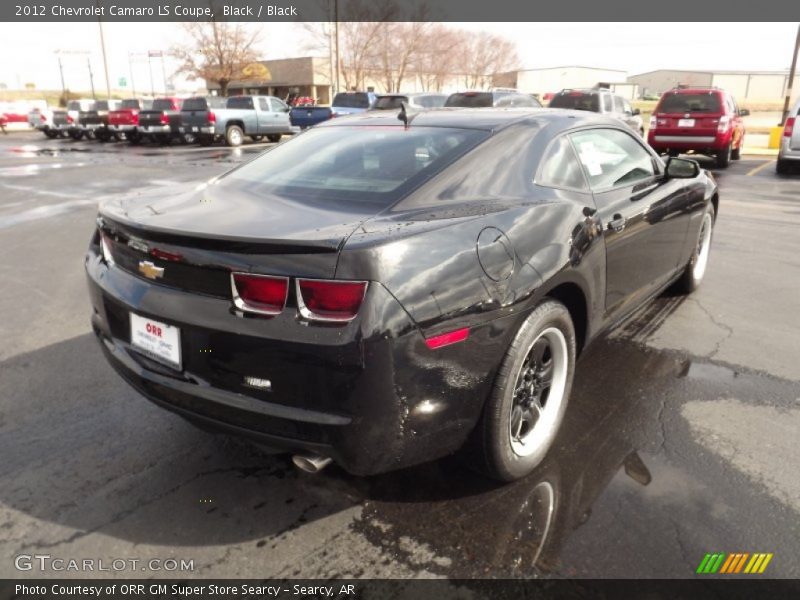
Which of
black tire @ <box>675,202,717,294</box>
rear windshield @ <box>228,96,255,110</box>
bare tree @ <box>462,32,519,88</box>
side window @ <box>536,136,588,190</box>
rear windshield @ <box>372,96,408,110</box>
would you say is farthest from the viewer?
bare tree @ <box>462,32,519,88</box>

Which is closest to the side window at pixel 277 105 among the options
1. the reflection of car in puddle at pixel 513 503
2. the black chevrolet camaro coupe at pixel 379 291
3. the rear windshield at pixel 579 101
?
the rear windshield at pixel 579 101

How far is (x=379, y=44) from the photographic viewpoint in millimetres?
47938

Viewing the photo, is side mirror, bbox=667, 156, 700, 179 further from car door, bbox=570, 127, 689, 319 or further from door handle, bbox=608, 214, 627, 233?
door handle, bbox=608, 214, 627, 233

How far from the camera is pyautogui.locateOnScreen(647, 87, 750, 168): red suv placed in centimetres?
1385

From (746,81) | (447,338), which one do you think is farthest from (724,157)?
(746,81)

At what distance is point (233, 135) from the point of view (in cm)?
2228

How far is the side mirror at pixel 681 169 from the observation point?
412 centimetres

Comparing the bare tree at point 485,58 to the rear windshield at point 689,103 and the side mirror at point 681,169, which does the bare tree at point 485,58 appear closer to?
the rear windshield at point 689,103

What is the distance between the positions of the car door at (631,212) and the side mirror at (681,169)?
0.06 meters

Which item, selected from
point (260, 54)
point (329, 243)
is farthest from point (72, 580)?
point (260, 54)

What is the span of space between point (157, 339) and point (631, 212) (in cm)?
257

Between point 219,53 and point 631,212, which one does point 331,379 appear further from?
point 219,53

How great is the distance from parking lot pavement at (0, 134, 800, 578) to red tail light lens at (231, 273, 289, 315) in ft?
3.01

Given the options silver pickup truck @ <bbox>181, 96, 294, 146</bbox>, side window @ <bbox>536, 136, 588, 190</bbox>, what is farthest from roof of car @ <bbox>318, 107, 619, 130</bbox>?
silver pickup truck @ <bbox>181, 96, 294, 146</bbox>
